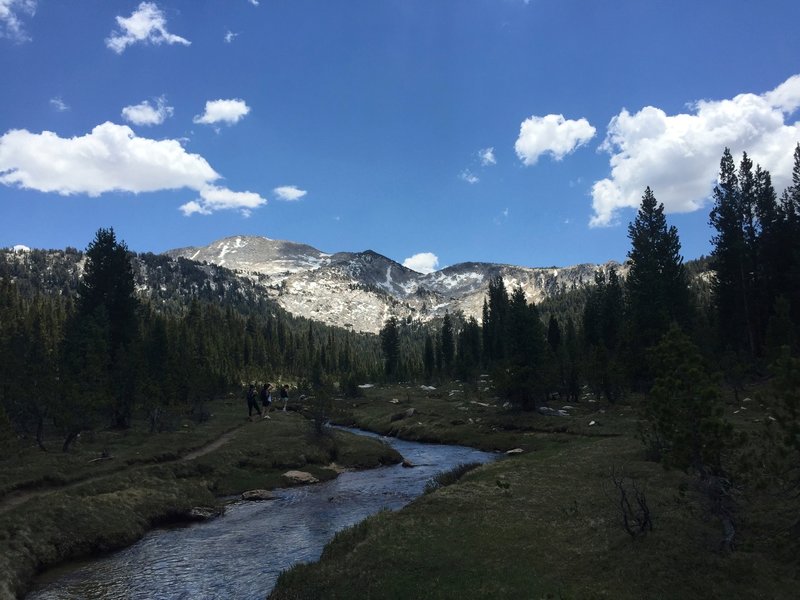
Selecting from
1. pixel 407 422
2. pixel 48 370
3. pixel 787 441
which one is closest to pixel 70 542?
pixel 48 370

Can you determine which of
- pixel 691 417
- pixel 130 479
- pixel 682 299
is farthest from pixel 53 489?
pixel 682 299

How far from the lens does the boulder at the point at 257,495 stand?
121ft

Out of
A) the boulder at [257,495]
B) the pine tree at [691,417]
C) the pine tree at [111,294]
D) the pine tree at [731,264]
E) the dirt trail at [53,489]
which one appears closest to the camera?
the pine tree at [691,417]

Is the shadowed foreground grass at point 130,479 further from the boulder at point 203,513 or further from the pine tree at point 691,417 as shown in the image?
the pine tree at point 691,417

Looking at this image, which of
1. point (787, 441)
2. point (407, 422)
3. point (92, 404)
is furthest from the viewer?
point (407, 422)

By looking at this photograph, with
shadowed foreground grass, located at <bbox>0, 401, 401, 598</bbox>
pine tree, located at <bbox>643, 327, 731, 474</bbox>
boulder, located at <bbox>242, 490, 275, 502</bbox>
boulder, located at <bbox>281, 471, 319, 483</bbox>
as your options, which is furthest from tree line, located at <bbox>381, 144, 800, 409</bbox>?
pine tree, located at <bbox>643, 327, 731, 474</bbox>

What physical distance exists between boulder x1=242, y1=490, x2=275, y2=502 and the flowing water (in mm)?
756

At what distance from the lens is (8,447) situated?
33.0 m

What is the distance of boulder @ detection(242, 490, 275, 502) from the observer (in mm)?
36897

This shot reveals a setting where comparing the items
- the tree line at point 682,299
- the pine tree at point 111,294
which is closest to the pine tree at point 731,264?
the tree line at point 682,299

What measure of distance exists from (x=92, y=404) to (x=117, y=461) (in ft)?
24.1

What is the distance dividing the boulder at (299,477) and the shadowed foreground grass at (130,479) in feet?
2.58

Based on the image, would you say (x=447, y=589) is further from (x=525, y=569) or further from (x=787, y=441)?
(x=787, y=441)

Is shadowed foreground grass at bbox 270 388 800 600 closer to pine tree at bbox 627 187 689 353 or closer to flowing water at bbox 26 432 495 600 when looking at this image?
flowing water at bbox 26 432 495 600
